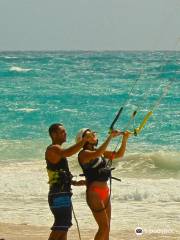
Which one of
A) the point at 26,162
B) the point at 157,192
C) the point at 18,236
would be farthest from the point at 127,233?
the point at 26,162

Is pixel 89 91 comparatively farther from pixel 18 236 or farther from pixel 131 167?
pixel 18 236

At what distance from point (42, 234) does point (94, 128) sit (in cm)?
1735

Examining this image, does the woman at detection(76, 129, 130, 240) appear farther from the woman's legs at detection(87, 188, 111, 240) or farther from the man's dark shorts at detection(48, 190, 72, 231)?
the man's dark shorts at detection(48, 190, 72, 231)

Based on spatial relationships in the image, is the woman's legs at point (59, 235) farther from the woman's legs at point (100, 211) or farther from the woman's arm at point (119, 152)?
the woman's arm at point (119, 152)

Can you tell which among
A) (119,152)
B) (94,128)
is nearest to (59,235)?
(119,152)

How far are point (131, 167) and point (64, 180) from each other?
1168 cm

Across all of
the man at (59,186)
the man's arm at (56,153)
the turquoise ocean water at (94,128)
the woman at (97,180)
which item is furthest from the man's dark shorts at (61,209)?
the turquoise ocean water at (94,128)

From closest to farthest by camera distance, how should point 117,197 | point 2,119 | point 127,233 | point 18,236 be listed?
point 18,236, point 127,233, point 117,197, point 2,119

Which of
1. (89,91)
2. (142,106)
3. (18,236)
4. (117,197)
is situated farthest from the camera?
(89,91)

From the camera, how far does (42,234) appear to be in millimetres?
10008

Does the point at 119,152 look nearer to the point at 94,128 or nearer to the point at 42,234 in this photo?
the point at 42,234

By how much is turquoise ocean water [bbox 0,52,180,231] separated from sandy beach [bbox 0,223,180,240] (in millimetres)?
595

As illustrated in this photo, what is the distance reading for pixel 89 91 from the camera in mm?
40969

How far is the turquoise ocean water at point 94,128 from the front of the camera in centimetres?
1290
